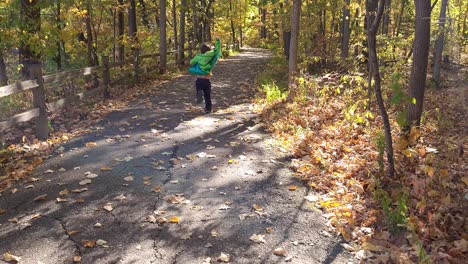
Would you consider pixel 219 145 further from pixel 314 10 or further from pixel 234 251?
pixel 314 10

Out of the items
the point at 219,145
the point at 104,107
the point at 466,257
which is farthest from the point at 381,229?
the point at 104,107

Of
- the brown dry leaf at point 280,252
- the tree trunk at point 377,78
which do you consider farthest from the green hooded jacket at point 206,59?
the brown dry leaf at point 280,252

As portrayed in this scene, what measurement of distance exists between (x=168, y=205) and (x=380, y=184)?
3046mm

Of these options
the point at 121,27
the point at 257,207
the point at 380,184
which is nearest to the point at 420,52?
the point at 380,184

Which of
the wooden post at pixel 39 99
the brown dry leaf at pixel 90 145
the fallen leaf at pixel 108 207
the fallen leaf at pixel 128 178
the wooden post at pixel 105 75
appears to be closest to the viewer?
the fallen leaf at pixel 108 207

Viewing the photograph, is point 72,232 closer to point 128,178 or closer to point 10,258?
point 10,258

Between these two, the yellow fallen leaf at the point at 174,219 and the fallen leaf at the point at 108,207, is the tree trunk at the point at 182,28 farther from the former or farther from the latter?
the yellow fallen leaf at the point at 174,219

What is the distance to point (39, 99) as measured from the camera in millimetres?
8227

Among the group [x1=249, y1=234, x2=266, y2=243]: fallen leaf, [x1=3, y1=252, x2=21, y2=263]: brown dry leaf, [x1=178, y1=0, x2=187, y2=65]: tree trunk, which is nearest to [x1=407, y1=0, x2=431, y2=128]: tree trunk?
[x1=249, y1=234, x2=266, y2=243]: fallen leaf

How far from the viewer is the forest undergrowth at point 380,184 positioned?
4.42 m

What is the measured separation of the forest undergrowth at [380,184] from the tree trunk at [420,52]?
2.92 ft

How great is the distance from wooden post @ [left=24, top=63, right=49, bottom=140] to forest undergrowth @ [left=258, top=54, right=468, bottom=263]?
502 centimetres

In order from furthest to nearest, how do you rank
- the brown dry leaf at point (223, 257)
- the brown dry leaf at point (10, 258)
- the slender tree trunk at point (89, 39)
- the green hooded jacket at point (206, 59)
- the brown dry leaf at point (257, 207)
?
1. the slender tree trunk at point (89, 39)
2. the green hooded jacket at point (206, 59)
3. the brown dry leaf at point (257, 207)
4. the brown dry leaf at point (223, 257)
5. the brown dry leaf at point (10, 258)

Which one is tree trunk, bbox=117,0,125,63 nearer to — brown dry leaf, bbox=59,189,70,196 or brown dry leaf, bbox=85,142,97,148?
brown dry leaf, bbox=85,142,97,148
